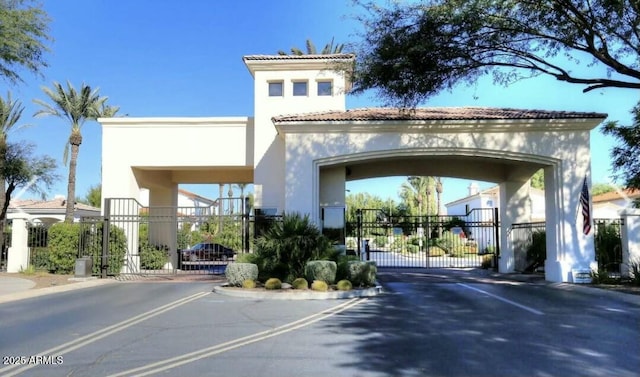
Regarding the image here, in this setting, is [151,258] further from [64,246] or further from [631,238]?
[631,238]

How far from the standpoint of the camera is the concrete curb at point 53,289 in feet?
45.7

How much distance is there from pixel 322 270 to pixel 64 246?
11737 mm

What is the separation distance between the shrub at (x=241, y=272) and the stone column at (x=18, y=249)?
11258mm

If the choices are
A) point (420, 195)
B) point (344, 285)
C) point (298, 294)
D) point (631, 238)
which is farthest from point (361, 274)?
point (420, 195)

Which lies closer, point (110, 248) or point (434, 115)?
point (434, 115)

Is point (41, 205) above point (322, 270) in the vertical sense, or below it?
above

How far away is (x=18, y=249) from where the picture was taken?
2153 cm

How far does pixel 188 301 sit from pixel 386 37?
9.12 metres

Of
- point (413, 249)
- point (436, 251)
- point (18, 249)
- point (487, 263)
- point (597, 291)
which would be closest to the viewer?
point (597, 291)

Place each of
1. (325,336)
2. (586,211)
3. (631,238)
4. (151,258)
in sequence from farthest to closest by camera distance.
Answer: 1. (151,258)
2. (586,211)
3. (631,238)
4. (325,336)

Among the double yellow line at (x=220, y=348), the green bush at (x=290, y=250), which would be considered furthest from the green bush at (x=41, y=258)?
the double yellow line at (x=220, y=348)

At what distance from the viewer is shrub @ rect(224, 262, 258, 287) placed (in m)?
15.2

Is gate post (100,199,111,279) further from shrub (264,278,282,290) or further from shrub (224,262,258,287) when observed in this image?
shrub (264,278,282,290)

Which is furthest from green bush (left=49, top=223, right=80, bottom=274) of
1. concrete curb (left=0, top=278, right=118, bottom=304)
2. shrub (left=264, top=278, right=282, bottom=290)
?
shrub (left=264, top=278, right=282, bottom=290)
